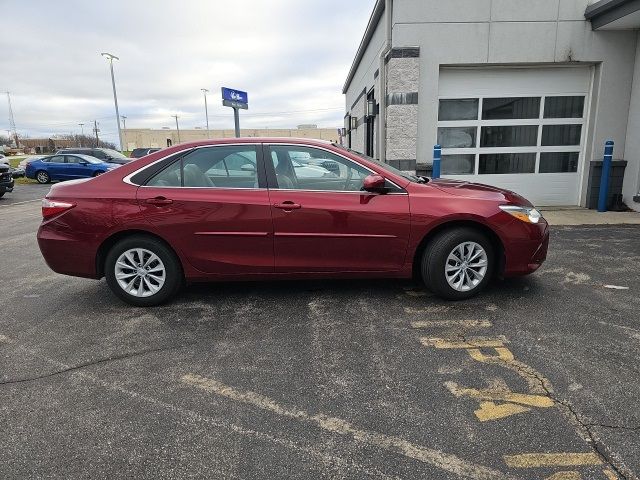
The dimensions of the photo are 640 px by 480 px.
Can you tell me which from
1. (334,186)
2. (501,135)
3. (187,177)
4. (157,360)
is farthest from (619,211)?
(157,360)

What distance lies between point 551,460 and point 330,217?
2577 millimetres

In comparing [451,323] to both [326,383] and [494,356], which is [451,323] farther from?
[326,383]

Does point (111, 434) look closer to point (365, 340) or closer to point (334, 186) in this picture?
point (365, 340)

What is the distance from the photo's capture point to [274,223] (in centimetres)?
421

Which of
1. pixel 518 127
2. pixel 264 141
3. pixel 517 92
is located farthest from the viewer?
pixel 518 127

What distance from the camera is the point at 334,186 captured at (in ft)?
14.1

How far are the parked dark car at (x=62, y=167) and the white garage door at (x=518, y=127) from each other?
53.3ft

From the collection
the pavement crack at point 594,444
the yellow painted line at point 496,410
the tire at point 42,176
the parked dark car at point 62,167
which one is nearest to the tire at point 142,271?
the yellow painted line at point 496,410

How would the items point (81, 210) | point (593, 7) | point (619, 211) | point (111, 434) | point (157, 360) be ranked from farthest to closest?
point (619, 211) → point (593, 7) → point (81, 210) → point (157, 360) → point (111, 434)

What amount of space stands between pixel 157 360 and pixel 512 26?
9.19 metres

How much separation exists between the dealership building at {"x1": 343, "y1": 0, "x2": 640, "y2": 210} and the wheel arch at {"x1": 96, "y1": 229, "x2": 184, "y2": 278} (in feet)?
20.4

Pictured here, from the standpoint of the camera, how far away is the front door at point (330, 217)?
420 cm

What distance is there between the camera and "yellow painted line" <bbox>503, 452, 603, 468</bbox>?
221 centimetres

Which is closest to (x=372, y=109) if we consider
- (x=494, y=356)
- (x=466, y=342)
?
(x=466, y=342)
